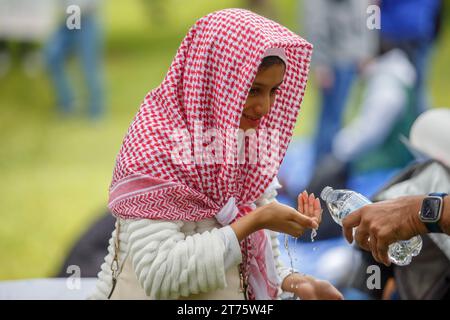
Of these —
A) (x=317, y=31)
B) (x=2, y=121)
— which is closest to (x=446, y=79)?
(x=317, y=31)

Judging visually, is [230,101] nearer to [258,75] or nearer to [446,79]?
[258,75]

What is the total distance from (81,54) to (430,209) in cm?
734

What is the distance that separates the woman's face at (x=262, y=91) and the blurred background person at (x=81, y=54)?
21.5 feet

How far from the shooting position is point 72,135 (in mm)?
10336

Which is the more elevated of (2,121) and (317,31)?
(317,31)

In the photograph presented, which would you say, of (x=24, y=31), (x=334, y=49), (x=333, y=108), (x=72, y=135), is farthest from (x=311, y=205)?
(x=24, y=31)

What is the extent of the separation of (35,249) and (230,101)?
4940 mm

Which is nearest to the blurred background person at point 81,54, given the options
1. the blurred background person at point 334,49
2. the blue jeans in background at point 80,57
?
the blue jeans in background at point 80,57

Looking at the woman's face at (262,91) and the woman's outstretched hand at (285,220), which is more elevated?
the woman's face at (262,91)

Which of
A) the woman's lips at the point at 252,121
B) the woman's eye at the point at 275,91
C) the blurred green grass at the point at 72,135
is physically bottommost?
the blurred green grass at the point at 72,135

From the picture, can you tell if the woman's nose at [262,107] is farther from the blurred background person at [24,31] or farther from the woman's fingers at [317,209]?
the blurred background person at [24,31]

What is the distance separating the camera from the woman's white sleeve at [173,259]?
2.89 m
